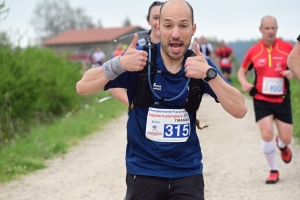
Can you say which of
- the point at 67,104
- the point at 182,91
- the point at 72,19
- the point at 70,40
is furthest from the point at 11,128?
the point at 72,19

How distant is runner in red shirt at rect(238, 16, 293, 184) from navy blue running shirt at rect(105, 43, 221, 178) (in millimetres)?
3874

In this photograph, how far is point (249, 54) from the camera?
790 cm

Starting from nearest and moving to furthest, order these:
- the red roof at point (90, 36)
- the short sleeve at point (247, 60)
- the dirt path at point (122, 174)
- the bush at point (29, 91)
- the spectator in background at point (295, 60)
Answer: the spectator in background at point (295, 60) → the dirt path at point (122, 174) → the short sleeve at point (247, 60) → the bush at point (29, 91) → the red roof at point (90, 36)

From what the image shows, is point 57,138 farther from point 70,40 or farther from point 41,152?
point 70,40

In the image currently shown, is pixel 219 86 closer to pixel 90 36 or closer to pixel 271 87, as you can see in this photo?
pixel 271 87

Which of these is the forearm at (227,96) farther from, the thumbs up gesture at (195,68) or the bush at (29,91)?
the bush at (29,91)

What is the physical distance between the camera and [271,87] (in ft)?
25.0

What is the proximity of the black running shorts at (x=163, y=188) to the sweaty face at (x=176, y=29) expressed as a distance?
0.87m

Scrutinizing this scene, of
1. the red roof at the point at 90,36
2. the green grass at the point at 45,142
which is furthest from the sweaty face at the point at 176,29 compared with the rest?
the red roof at the point at 90,36

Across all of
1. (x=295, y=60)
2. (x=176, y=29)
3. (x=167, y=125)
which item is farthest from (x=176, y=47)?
(x=295, y=60)

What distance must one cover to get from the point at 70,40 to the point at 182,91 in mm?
71793

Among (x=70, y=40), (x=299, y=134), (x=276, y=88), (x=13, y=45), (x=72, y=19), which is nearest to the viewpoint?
(x=276, y=88)

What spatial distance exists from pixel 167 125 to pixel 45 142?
7.20 metres

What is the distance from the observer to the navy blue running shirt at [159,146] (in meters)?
3.84
